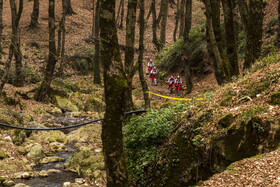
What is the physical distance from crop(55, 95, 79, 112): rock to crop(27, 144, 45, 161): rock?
7335 millimetres

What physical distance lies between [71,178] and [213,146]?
16.6ft

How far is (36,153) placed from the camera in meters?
10.1

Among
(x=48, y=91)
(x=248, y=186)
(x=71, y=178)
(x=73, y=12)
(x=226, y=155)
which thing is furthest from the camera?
(x=73, y=12)

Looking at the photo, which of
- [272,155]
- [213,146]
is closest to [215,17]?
[213,146]

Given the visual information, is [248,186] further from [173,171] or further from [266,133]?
[173,171]

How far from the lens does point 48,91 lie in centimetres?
1794

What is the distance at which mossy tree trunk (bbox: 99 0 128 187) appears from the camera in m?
4.58

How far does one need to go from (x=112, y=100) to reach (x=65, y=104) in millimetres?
14157

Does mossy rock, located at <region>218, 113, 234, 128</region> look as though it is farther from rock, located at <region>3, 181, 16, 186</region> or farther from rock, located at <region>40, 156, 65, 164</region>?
rock, located at <region>40, 156, 65, 164</region>

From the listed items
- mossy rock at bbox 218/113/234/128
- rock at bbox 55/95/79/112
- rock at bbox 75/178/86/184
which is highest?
mossy rock at bbox 218/113/234/128

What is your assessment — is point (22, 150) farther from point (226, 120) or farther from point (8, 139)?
point (226, 120)

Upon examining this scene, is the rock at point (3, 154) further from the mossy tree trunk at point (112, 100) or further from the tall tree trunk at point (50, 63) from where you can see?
the tall tree trunk at point (50, 63)

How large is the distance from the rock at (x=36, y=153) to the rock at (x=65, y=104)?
7.34 meters

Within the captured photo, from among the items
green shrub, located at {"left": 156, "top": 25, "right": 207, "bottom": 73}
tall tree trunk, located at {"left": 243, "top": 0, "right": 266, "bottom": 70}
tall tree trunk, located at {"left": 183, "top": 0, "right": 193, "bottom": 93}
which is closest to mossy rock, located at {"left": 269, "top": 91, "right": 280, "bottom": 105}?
tall tree trunk, located at {"left": 243, "top": 0, "right": 266, "bottom": 70}
